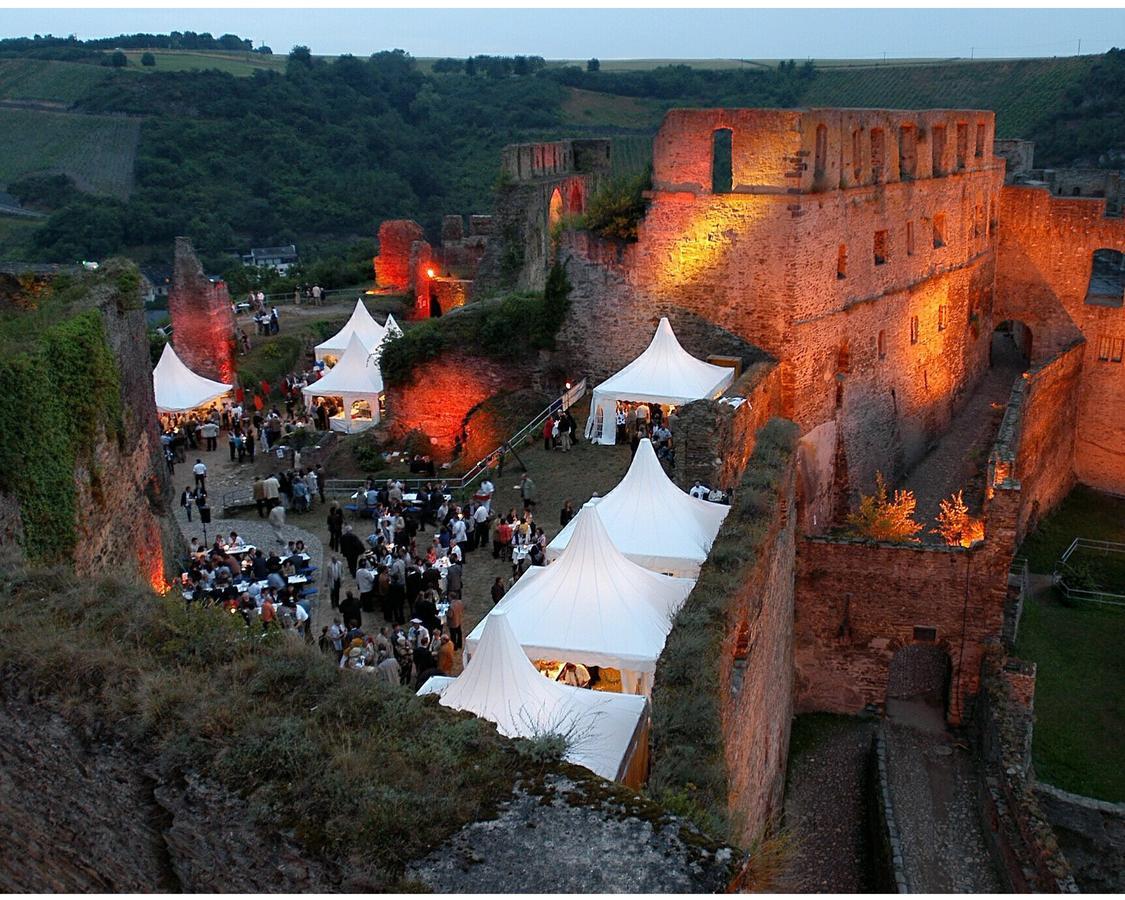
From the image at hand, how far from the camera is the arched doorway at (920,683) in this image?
53.3ft

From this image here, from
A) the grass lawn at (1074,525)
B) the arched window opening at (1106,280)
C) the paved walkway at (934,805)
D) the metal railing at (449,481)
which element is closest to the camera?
the paved walkway at (934,805)

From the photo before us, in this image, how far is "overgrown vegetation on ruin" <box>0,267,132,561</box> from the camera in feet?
34.3

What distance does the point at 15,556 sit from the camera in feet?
26.7

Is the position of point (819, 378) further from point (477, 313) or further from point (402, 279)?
point (402, 279)

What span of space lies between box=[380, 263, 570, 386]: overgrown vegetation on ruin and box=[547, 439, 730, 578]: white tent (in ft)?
30.3

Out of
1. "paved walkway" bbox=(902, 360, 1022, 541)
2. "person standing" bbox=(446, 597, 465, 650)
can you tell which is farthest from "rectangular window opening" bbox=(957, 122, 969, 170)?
"person standing" bbox=(446, 597, 465, 650)

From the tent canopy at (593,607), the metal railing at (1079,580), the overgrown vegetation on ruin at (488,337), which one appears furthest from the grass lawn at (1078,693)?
the overgrown vegetation on ruin at (488,337)

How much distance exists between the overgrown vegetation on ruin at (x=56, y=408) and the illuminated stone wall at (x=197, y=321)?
1376 cm

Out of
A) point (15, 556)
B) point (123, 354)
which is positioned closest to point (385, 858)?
point (15, 556)

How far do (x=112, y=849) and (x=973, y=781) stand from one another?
1165 centimetres

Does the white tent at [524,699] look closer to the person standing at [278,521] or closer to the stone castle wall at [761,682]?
the stone castle wall at [761,682]

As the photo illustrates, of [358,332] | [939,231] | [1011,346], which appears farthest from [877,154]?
[1011,346]

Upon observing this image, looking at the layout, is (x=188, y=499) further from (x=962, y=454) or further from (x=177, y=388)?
(x=962, y=454)

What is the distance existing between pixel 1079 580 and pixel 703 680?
15169mm
